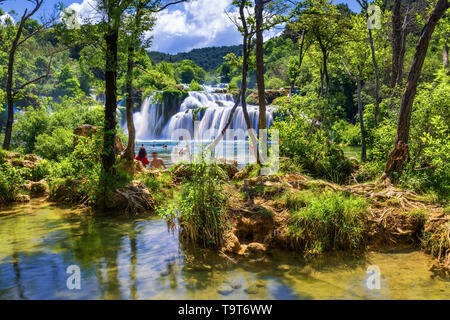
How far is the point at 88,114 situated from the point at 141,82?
690cm

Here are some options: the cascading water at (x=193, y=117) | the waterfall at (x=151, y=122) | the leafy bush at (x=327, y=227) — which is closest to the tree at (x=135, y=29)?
the leafy bush at (x=327, y=227)

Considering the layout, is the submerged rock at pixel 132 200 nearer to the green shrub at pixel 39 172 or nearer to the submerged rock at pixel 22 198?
the submerged rock at pixel 22 198

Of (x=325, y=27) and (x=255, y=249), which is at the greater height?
(x=325, y=27)

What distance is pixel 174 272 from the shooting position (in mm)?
5430

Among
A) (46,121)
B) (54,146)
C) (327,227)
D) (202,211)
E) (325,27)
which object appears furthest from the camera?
(46,121)

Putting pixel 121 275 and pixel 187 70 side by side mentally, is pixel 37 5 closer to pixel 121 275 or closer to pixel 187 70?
pixel 121 275

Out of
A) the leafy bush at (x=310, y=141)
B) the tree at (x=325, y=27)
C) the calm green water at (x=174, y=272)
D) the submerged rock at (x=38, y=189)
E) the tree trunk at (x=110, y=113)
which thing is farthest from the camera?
the tree at (x=325, y=27)

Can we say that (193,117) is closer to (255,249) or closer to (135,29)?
(135,29)

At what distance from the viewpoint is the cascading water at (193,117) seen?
31594 mm

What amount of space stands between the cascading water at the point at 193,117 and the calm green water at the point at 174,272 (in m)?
24.1

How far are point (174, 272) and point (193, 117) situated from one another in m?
27.5

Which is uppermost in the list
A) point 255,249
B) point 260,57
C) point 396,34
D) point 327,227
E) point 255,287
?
point 396,34

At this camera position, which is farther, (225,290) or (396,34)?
(396,34)

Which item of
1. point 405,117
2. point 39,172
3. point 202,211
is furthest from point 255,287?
point 39,172
